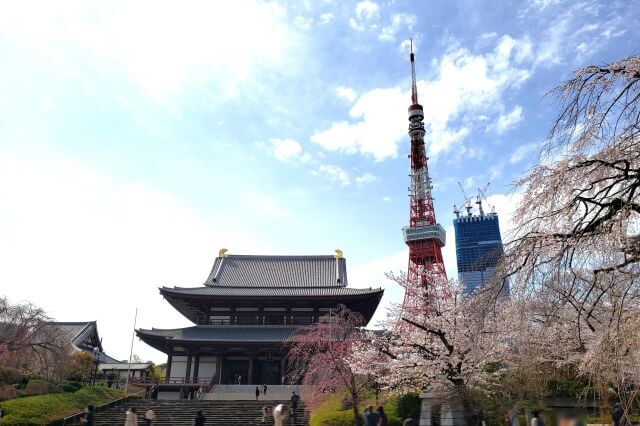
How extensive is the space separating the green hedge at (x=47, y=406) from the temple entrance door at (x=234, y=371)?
727cm

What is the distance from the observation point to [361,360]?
1755cm

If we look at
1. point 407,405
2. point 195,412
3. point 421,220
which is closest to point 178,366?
point 195,412

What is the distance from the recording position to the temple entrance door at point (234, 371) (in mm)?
31438

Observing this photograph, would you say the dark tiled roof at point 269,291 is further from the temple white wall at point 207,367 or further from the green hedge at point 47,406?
the green hedge at point 47,406

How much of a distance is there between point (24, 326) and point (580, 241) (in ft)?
95.3

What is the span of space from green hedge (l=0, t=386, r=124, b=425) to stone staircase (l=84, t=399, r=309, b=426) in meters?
1.82

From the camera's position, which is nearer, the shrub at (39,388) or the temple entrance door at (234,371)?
the shrub at (39,388)

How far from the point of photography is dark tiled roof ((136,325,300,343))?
30.6 metres

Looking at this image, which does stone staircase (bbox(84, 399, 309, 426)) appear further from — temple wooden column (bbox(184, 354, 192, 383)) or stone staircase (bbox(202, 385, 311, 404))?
temple wooden column (bbox(184, 354, 192, 383))

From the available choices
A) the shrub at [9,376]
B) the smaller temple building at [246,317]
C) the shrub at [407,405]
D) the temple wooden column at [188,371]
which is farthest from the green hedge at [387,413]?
the shrub at [9,376]

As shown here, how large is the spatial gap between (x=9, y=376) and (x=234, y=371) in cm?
1340

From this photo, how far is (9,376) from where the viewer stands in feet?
80.9

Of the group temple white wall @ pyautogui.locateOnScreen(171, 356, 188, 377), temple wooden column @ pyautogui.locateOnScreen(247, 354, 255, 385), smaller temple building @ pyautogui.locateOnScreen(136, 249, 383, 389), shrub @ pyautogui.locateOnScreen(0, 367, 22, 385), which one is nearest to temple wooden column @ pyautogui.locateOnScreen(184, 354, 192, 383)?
smaller temple building @ pyautogui.locateOnScreen(136, 249, 383, 389)

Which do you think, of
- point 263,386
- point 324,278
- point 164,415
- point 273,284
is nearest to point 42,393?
point 164,415
